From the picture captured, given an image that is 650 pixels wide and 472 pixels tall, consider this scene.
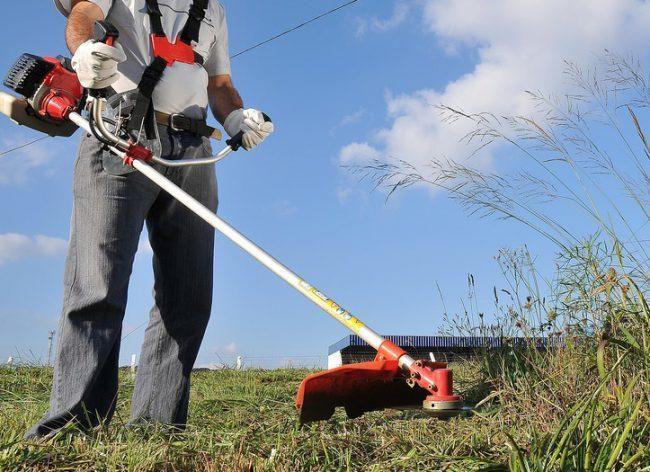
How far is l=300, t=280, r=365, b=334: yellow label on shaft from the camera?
233cm

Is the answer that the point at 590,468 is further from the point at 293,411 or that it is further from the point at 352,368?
the point at 293,411

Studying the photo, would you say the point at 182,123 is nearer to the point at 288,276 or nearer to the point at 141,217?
the point at 141,217

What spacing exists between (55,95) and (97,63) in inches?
21.3

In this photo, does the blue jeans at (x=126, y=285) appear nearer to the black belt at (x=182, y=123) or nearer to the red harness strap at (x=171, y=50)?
the black belt at (x=182, y=123)

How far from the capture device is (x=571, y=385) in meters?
2.48

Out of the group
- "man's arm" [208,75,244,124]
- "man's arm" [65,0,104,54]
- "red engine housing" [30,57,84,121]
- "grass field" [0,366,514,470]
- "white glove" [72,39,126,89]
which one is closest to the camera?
"grass field" [0,366,514,470]

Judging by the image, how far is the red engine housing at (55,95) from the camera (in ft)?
9.91

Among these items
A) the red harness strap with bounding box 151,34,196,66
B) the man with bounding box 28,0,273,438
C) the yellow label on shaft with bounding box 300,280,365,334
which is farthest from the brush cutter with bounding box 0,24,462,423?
the red harness strap with bounding box 151,34,196,66

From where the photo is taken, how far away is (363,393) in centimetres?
233

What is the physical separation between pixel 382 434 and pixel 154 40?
1866mm

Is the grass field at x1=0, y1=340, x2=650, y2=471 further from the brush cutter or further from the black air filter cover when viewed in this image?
the black air filter cover

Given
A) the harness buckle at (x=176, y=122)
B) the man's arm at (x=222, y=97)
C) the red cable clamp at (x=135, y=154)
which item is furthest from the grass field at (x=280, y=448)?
the man's arm at (x=222, y=97)

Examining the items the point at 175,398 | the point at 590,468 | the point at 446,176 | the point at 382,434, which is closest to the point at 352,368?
the point at 382,434

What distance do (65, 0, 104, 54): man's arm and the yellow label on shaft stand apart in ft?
4.69
